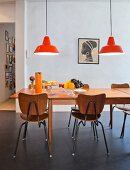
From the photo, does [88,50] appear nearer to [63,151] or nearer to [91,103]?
[91,103]

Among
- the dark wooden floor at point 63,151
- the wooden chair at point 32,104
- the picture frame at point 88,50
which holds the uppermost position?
the picture frame at point 88,50

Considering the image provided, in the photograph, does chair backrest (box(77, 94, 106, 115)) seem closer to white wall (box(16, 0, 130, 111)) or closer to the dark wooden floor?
the dark wooden floor

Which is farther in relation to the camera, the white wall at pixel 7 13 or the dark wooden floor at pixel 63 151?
the white wall at pixel 7 13

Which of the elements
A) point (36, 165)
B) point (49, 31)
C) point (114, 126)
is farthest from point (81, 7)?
point (36, 165)

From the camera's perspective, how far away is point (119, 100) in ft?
8.75

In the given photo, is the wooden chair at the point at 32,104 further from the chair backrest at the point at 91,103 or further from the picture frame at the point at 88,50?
the picture frame at the point at 88,50

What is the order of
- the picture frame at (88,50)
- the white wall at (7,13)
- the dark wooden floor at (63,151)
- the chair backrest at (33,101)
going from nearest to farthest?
1. the dark wooden floor at (63,151)
2. the chair backrest at (33,101)
3. the white wall at (7,13)
4. the picture frame at (88,50)

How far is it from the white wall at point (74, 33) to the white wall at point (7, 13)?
1.41 ft

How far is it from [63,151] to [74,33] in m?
3.62

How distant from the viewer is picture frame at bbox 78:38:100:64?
220 inches

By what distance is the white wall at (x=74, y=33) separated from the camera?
552 cm

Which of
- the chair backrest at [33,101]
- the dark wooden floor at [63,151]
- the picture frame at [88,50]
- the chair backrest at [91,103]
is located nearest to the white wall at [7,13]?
the picture frame at [88,50]

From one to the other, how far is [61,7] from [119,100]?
376 cm

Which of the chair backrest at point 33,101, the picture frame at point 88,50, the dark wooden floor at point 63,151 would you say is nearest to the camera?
the dark wooden floor at point 63,151
